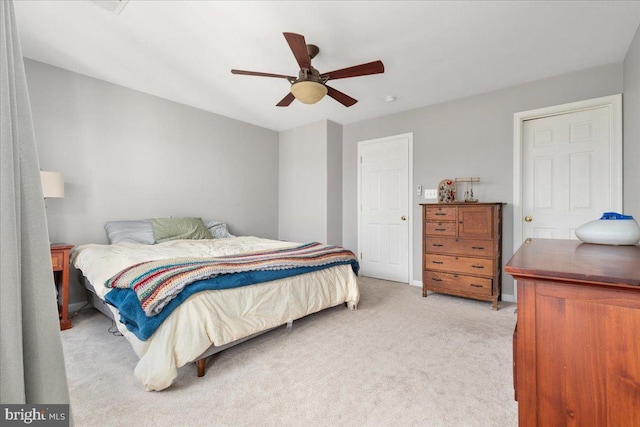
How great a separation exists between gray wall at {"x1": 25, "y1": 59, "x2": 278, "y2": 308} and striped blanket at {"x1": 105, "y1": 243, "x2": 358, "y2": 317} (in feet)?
5.90

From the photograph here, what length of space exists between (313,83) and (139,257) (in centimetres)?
199

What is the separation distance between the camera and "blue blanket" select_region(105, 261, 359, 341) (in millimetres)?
1598

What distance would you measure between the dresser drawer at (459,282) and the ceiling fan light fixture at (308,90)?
7.90ft

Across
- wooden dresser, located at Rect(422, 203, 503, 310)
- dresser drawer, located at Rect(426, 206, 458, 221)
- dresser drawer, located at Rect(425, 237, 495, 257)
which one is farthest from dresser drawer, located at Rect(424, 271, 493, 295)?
dresser drawer, located at Rect(426, 206, 458, 221)

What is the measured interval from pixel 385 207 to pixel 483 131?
62.3 inches

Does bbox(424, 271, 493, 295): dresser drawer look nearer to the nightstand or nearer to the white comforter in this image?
the white comforter

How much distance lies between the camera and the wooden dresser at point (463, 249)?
10.1 feet

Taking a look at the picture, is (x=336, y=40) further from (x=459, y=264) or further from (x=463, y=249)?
(x=459, y=264)

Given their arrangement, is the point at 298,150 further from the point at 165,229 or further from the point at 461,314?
the point at 461,314

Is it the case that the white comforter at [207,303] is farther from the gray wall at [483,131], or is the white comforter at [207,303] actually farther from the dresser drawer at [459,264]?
the gray wall at [483,131]

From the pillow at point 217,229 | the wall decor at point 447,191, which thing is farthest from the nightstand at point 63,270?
the wall decor at point 447,191

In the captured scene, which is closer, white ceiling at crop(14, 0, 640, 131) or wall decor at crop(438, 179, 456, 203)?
white ceiling at crop(14, 0, 640, 131)

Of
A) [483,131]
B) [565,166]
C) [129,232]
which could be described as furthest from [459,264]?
[129,232]

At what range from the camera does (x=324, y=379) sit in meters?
1.76
